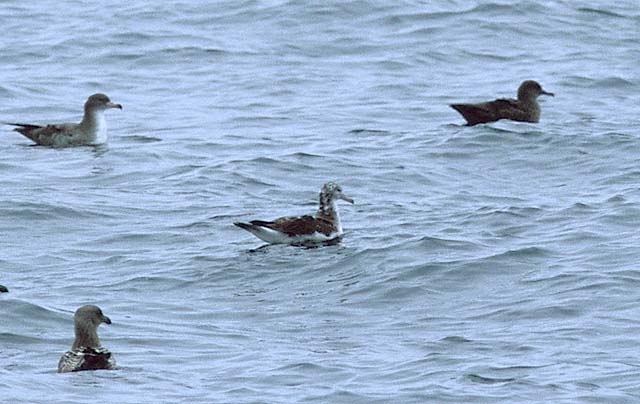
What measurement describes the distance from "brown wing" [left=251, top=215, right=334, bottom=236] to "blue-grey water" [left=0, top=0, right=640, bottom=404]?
210 mm

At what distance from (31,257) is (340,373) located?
4.92m

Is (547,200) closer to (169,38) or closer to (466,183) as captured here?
(466,183)

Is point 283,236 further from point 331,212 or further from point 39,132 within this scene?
point 39,132

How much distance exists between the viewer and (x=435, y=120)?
76.8ft

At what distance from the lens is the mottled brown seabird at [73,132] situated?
21891 millimetres

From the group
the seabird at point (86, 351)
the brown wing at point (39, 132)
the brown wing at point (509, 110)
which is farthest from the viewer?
the brown wing at point (509, 110)

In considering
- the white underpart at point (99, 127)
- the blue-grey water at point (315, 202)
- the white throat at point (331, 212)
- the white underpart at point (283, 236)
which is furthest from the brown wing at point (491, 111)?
the white underpart at point (283, 236)

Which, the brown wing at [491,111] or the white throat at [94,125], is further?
the brown wing at [491,111]

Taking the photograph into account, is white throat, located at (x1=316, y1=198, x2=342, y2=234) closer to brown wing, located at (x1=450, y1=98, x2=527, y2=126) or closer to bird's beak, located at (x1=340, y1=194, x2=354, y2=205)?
bird's beak, located at (x1=340, y1=194, x2=354, y2=205)

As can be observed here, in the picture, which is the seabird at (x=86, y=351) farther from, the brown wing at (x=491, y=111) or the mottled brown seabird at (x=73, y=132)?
the brown wing at (x=491, y=111)

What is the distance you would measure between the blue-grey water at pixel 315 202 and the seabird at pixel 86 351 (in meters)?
0.10

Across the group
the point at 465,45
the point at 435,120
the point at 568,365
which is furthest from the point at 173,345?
the point at 465,45

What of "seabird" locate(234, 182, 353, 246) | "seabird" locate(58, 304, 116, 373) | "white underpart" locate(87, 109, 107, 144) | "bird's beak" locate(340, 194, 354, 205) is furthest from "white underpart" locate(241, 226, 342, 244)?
"white underpart" locate(87, 109, 107, 144)

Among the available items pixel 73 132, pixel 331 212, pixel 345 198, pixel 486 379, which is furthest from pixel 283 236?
pixel 73 132
